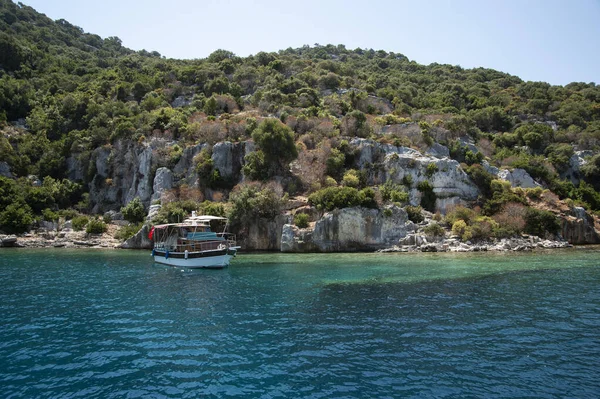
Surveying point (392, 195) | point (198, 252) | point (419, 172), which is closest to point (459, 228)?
point (392, 195)

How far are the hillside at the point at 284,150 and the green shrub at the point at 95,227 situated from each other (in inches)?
12.0

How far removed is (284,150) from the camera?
57656 millimetres

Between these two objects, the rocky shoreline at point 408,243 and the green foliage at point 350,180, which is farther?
the green foliage at point 350,180

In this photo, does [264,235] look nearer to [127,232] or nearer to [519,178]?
[127,232]

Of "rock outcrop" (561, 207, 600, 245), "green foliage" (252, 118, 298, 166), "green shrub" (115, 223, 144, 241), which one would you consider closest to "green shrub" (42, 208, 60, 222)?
"green shrub" (115, 223, 144, 241)

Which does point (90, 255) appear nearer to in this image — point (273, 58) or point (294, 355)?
point (294, 355)

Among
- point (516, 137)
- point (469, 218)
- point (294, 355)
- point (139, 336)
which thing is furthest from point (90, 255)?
point (516, 137)

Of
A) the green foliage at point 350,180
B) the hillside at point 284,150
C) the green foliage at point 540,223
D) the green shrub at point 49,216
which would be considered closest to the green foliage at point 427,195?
the hillside at point 284,150

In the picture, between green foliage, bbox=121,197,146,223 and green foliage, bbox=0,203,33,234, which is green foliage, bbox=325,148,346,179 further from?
green foliage, bbox=0,203,33,234

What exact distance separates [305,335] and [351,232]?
32916mm

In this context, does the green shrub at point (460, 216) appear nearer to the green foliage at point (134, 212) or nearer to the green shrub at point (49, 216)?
the green foliage at point (134, 212)

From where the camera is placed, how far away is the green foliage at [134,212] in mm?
58969

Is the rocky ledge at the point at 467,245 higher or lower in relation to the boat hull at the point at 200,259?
higher

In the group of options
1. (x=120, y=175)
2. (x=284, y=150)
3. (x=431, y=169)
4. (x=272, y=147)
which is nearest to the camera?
(x=431, y=169)
